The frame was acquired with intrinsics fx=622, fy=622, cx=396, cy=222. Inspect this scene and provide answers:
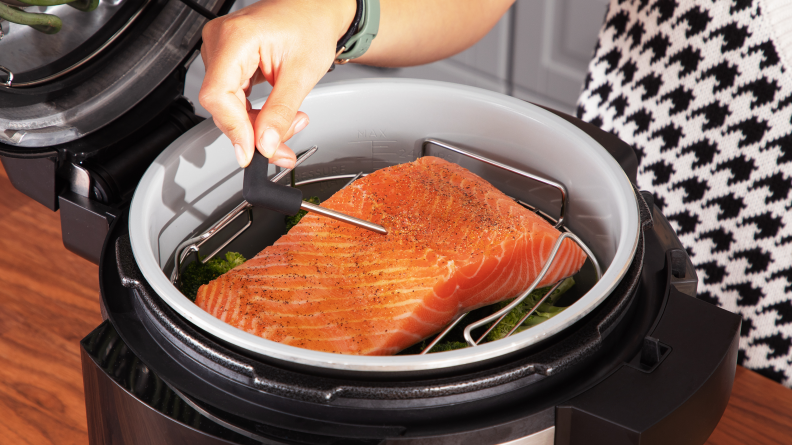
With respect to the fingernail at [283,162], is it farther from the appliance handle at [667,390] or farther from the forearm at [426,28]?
the appliance handle at [667,390]

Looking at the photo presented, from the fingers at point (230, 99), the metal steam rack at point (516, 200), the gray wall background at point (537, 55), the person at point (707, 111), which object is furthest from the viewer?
the gray wall background at point (537, 55)

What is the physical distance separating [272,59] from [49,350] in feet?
1.87

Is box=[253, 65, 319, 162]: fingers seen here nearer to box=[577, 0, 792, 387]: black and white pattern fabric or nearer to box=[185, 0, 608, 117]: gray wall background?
box=[577, 0, 792, 387]: black and white pattern fabric

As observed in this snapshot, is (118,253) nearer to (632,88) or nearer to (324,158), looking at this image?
(324,158)

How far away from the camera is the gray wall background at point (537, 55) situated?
2.12m

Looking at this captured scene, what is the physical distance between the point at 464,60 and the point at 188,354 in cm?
213

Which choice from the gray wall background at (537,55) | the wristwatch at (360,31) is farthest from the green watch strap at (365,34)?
the gray wall background at (537,55)

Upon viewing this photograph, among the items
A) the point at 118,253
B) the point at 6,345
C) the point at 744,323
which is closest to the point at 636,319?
the point at 118,253

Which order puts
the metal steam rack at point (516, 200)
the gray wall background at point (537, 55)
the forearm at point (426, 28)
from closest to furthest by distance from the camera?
the metal steam rack at point (516, 200) < the forearm at point (426, 28) < the gray wall background at point (537, 55)

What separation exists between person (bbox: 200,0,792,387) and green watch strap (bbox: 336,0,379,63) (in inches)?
0.9

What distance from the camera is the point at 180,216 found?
81cm

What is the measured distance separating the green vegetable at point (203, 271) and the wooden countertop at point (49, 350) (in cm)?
25

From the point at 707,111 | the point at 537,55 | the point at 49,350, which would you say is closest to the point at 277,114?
the point at 49,350

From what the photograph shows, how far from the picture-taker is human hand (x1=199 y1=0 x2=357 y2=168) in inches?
25.8
